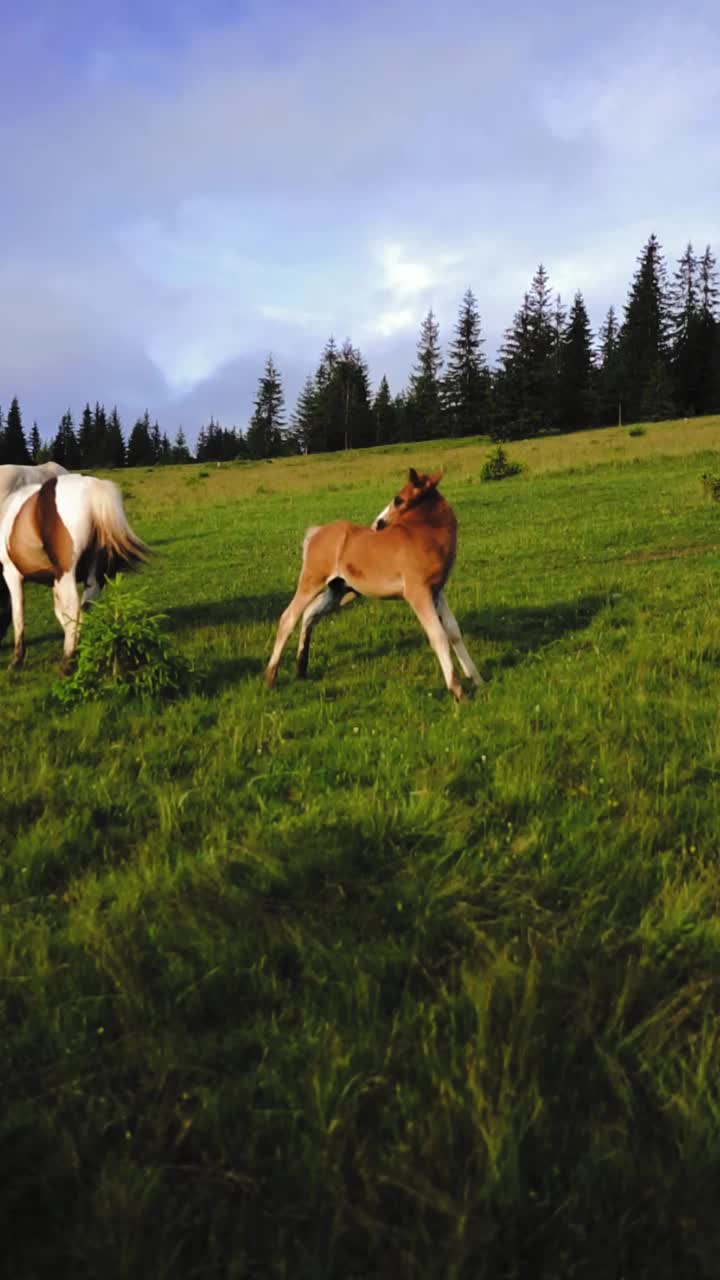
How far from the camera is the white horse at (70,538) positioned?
306 inches

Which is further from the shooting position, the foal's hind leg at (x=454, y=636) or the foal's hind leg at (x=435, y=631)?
the foal's hind leg at (x=454, y=636)

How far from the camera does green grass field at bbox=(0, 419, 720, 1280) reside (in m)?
1.76

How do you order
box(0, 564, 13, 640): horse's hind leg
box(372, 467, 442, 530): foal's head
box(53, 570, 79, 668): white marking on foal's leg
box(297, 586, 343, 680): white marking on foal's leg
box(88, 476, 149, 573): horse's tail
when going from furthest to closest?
box(0, 564, 13, 640): horse's hind leg < box(53, 570, 79, 668): white marking on foal's leg < box(88, 476, 149, 573): horse's tail < box(297, 586, 343, 680): white marking on foal's leg < box(372, 467, 442, 530): foal's head

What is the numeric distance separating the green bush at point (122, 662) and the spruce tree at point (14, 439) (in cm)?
11961

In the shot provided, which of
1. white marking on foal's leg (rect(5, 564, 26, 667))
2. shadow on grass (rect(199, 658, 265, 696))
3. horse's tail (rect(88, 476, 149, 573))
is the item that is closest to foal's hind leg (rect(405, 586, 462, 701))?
shadow on grass (rect(199, 658, 265, 696))

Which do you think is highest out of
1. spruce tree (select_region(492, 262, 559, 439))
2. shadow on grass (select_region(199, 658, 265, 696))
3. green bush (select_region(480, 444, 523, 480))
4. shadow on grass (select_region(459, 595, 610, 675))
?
spruce tree (select_region(492, 262, 559, 439))

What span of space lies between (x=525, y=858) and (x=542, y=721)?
7.21 feet

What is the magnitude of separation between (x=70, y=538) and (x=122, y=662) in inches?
71.5

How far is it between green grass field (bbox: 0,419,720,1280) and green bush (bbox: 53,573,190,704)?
0.38 m

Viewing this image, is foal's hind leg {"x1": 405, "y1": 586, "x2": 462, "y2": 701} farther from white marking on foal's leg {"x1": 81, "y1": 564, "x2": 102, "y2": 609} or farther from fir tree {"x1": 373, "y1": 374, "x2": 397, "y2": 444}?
fir tree {"x1": 373, "y1": 374, "x2": 397, "y2": 444}

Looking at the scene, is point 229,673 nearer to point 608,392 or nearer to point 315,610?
point 315,610

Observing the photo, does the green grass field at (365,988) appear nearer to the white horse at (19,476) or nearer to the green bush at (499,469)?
the white horse at (19,476)

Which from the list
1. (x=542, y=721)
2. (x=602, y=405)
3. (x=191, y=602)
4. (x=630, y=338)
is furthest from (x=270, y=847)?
(x=630, y=338)

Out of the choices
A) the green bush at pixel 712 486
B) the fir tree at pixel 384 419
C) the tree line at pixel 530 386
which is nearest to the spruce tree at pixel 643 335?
the tree line at pixel 530 386
